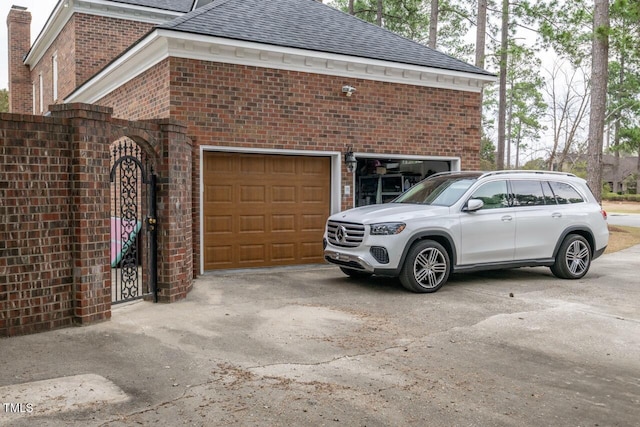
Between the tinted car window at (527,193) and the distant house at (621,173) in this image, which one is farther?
the distant house at (621,173)

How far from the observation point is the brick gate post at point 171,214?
7293 mm

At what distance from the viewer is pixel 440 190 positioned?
909cm

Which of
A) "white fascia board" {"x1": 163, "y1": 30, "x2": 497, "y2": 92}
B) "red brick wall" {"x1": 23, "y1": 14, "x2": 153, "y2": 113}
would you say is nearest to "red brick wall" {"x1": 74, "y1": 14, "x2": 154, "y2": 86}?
"red brick wall" {"x1": 23, "y1": 14, "x2": 153, "y2": 113}

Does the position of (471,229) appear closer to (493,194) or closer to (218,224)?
(493,194)

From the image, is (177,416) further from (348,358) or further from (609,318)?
(609,318)

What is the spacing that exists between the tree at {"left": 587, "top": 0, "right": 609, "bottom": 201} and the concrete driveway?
37.3ft

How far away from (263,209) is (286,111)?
199 centimetres

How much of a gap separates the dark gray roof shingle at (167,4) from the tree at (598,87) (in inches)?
529

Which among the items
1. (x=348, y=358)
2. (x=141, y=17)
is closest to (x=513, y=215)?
(x=348, y=358)

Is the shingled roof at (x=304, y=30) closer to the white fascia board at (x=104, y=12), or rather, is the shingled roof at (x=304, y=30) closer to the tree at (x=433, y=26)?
→ the white fascia board at (x=104, y=12)

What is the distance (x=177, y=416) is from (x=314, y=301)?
13.3 feet

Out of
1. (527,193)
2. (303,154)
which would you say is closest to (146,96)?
(303,154)

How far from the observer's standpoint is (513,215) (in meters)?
8.88

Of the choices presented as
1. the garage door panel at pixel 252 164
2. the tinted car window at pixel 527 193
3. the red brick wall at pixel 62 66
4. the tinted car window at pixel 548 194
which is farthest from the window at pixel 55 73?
the tinted car window at pixel 548 194
